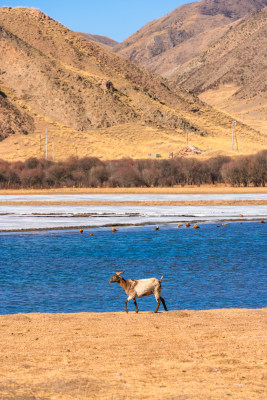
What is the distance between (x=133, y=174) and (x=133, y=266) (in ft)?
142

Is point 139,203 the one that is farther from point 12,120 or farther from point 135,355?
point 12,120

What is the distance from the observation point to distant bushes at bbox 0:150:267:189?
63.0m

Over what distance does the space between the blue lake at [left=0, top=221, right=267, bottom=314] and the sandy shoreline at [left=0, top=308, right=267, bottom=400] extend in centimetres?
212

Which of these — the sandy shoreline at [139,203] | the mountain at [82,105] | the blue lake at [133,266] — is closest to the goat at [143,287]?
the blue lake at [133,266]

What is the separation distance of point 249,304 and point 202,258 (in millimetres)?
7730

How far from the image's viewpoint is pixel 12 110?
96.5 metres

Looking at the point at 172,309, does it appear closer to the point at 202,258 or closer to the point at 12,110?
the point at 202,258

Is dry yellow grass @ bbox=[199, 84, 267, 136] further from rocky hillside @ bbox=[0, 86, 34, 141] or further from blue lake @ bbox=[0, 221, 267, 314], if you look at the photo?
blue lake @ bbox=[0, 221, 267, 314]

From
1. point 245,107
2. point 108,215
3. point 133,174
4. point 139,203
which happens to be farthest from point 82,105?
point 245,107

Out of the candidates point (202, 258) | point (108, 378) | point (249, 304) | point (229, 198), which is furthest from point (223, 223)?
point (108, 378)

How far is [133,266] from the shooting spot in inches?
816

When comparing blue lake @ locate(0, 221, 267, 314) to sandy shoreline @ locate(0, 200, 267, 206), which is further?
sandy shoreline @ locate(0, 200, 267, 206)

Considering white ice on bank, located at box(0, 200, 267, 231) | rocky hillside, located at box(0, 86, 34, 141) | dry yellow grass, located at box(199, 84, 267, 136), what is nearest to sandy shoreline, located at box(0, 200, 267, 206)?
white ice on bank, located at box(0, 200, 267, 231)

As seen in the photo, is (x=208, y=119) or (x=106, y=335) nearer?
(x=106, y=335)
